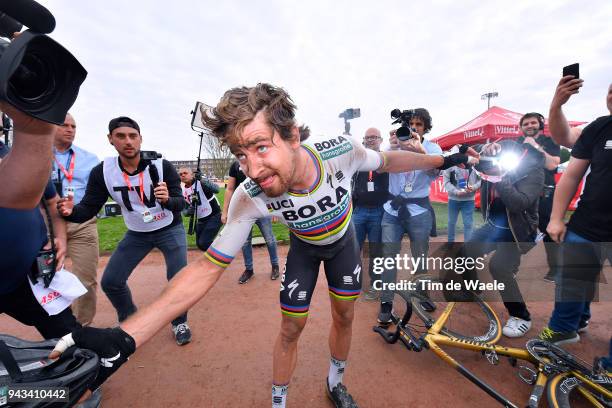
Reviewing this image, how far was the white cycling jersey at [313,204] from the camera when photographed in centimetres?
195

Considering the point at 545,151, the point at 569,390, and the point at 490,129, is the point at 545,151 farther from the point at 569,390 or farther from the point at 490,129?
the point at 490,129

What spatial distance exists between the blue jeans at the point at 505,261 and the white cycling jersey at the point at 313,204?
206 centimetres

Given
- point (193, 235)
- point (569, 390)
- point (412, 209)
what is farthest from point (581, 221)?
point (193, 235)

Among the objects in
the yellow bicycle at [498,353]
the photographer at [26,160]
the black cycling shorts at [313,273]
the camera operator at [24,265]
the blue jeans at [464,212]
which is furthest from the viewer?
the blue jeans at [464,212]

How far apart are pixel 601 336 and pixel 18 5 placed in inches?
219

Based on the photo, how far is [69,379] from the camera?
107cm

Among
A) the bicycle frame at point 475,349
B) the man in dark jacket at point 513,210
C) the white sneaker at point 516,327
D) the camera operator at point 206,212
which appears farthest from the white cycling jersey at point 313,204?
the camera operator at point 206,212

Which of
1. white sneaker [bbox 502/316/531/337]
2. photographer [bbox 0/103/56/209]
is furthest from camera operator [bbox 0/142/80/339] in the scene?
white sneaker [bbox 502/316/531/337]

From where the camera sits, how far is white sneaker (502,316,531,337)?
124 inches

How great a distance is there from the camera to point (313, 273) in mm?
2318

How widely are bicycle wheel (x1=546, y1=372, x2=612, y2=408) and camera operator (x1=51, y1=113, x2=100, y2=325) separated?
459 cm

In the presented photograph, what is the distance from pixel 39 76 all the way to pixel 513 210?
400 centimetres

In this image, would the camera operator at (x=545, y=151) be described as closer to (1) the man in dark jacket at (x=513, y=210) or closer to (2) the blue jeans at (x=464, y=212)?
(1) the man in dark jacket at (x=513, y=210)

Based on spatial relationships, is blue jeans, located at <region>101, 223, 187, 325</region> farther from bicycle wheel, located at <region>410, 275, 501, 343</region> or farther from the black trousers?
bicycle wheel, located at <region>410, 275, 501, 343</region>
